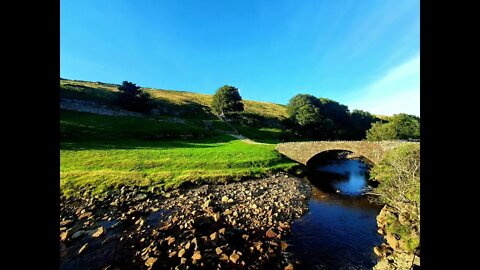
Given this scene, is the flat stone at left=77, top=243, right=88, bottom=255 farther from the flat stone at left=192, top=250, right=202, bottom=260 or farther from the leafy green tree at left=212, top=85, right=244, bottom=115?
the leafy green tree at left=212, top=85, right=244, bottom=115

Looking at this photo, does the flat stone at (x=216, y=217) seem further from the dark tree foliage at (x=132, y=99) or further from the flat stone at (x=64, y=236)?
the dark tree foliage at (x=132, y=99)

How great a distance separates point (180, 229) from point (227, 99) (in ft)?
213

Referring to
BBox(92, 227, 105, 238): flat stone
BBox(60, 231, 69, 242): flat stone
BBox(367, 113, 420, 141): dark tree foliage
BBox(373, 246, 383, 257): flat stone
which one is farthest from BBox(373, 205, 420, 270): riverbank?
BBox(367, 113, 420, 141): dark tree foliage

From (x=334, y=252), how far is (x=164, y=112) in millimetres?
74124

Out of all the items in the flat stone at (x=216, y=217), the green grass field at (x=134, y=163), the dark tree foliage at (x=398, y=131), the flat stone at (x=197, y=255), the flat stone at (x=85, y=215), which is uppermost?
the dark tree foliage at (x=398, y=131)

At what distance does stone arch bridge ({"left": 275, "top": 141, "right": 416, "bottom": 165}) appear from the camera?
2928 cm

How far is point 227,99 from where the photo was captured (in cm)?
7688

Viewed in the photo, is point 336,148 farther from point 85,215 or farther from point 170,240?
point 85,215

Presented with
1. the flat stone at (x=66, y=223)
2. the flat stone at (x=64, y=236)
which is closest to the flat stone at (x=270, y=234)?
the flat stone at (x=64, y=236)

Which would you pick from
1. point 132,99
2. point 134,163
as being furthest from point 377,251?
point 132,99

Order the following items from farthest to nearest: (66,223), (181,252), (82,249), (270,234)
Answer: (66,223)
(270,234)
(82,249)
(181,252)

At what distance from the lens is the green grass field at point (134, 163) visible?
22812 mm

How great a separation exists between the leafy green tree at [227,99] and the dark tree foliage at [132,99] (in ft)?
76.1

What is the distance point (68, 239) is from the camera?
13.6 metres
